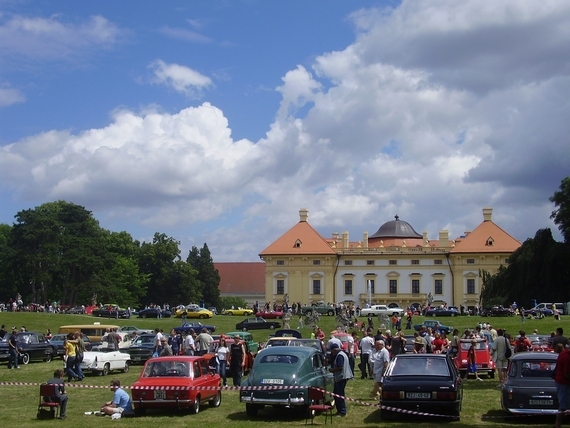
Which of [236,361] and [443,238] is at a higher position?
[443,238]

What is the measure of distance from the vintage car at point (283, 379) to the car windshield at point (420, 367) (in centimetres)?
175

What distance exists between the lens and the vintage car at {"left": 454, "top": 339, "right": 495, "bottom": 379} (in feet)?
84.9

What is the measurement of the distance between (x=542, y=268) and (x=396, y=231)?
41838 millimetres

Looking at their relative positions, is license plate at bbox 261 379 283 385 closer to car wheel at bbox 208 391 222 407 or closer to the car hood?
the car hood

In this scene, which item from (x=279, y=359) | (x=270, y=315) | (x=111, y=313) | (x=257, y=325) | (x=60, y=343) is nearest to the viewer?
(x=279, y=359)

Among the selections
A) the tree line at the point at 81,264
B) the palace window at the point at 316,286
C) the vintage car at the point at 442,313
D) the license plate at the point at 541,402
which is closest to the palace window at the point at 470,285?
the palace window at the point at 316,286

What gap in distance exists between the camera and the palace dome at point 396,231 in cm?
11400

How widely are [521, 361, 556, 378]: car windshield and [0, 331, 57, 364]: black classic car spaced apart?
22.4m

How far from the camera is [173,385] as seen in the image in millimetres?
17172

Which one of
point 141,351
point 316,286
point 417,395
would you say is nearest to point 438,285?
point 316,286

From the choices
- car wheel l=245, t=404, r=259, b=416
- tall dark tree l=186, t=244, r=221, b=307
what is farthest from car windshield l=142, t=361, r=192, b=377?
tall dark tree l=186, t=244, r=221, b=307

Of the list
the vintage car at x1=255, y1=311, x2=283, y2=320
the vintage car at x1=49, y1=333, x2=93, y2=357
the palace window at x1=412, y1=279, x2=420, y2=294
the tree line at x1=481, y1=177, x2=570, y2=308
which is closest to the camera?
the vintage car at x1=49, y1=333, x2=93, y2=357

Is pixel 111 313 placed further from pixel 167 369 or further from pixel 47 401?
pixel 47 401

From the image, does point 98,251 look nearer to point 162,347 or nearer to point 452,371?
point 162,347
